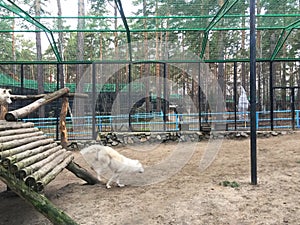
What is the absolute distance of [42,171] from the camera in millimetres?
2652

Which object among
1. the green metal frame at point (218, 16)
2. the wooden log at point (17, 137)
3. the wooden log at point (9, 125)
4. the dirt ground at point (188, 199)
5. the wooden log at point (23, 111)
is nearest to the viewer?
the wooden log at point (17, 137)

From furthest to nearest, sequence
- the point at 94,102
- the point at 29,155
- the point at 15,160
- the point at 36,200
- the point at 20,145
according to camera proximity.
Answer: the point at 94,102 < the point at 20,145 < the point at 29,155 < the point at 15,160 < the point at 36,200

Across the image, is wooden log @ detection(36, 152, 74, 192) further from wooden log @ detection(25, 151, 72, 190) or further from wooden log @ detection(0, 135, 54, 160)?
wooden log @ detection(0, 135, 54, 160)

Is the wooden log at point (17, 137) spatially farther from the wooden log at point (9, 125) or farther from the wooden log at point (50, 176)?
the wooden log at point (50, 176)

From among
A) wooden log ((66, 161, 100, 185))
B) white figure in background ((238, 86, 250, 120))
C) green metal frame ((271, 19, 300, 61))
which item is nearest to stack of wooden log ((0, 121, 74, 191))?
wooden log ((66, 161, 100, 185))

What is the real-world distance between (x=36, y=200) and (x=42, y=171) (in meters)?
0.40

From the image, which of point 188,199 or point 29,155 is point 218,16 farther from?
point 29,155

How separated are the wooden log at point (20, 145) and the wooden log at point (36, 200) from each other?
7.6 inches

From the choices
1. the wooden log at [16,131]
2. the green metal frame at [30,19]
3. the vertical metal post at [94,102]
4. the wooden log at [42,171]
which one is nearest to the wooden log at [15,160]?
the wooden log at [42,171]

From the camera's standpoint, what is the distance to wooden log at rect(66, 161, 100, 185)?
13.8 feet

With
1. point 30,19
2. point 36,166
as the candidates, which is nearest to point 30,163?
point 36,166

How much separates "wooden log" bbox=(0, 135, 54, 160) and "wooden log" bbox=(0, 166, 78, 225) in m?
0.19

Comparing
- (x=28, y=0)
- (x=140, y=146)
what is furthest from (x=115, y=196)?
(x=28, y=0)

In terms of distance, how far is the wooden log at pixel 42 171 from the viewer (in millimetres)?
2342
